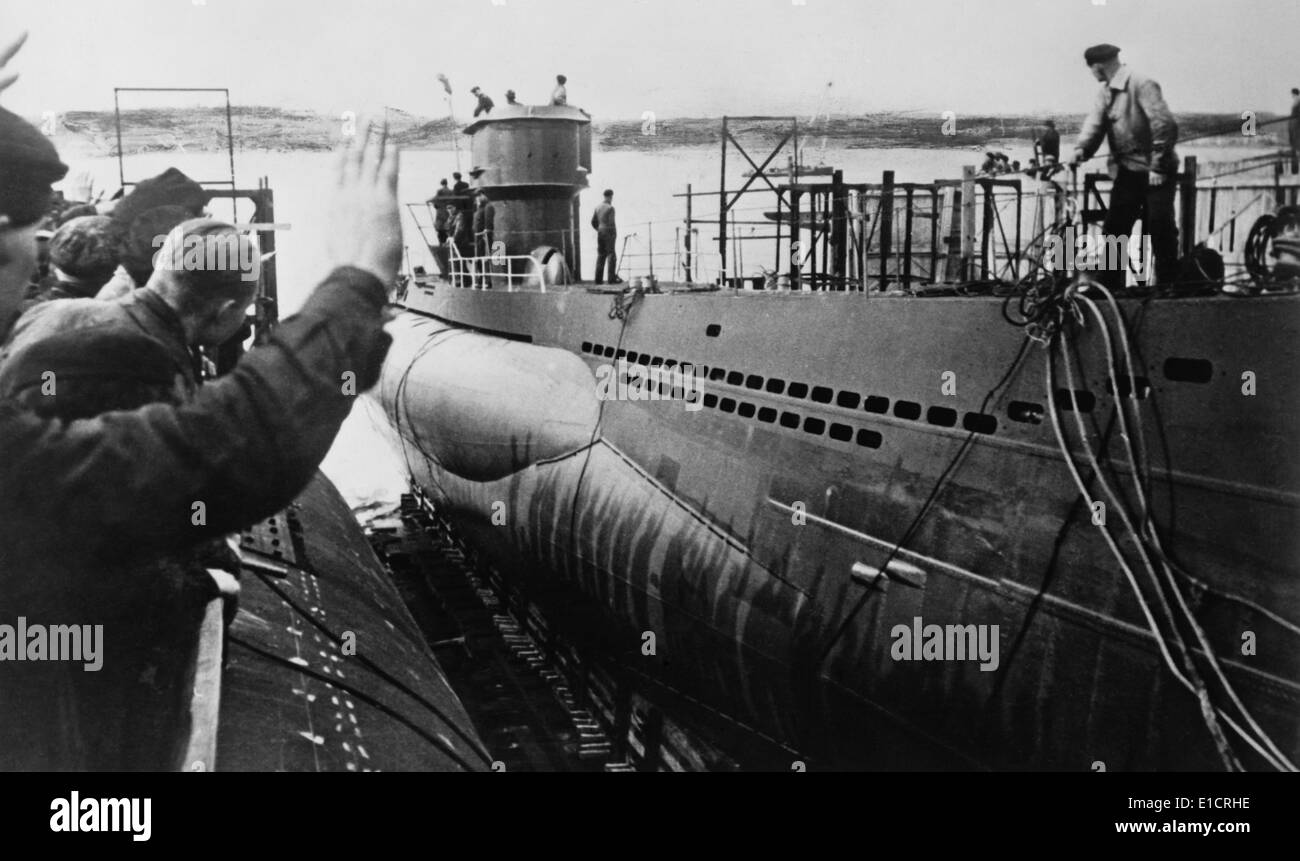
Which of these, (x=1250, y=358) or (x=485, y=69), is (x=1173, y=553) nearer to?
(x=1250, y=358)

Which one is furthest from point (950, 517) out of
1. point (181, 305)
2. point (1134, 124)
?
point (181, 305)

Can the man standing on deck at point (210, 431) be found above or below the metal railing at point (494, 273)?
below

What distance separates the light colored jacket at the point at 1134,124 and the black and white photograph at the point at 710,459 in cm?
2

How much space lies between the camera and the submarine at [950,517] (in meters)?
3.81

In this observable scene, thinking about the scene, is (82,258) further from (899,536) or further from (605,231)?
(605,231)

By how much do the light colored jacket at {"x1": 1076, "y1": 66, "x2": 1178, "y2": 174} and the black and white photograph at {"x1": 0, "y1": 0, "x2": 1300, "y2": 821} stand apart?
0.7 inches

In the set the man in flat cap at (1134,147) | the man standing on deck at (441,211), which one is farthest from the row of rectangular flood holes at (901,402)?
the man standing on deck at (441,211)

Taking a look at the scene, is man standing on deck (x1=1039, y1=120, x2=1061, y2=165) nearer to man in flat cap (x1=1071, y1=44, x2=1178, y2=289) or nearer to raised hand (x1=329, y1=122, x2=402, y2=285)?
man in flat cap (x1=1071, y1=44, x2=1178, y2=289)

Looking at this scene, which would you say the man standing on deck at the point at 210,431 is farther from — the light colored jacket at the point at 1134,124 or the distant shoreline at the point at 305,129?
the light colored jacket at the point at 1134,124

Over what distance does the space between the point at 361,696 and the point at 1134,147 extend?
433 centimetres

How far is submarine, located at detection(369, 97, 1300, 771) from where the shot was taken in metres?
3.81

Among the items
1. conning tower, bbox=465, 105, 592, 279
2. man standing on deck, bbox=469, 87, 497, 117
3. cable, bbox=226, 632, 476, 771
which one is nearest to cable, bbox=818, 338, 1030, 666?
cable, bbox=226, 632, 476, 771
